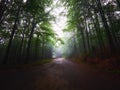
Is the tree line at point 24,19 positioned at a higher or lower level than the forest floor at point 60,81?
higher

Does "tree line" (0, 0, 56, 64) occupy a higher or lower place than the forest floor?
higher

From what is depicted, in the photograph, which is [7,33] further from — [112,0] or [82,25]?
[112,0]

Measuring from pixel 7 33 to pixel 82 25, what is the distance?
47.4ft

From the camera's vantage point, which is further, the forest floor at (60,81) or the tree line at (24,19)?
the tree line at (24,19)

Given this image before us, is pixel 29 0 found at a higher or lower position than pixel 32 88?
higher

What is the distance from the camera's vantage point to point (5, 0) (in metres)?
11.9

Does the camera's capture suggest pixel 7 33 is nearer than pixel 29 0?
No

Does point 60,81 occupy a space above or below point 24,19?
below

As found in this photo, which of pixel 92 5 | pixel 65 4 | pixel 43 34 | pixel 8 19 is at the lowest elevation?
pixel 43 34

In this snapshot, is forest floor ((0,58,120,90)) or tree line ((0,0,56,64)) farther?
tree line ((0,0,56,64))

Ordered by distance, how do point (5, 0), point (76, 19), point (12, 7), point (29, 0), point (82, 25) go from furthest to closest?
point (82, 25) < point (76, 19) < point (29, 0) < point (12, 7) < point (5, 0)

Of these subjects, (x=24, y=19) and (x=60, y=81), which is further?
(x=24, y=19)

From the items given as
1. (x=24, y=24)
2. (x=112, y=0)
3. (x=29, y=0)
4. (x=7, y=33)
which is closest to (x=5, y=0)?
(x=29, y=0)

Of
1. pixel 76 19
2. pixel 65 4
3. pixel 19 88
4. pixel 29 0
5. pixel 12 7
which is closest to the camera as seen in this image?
pixel 19 88
